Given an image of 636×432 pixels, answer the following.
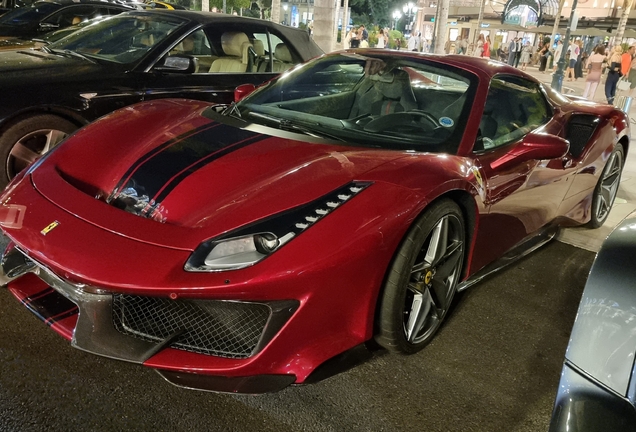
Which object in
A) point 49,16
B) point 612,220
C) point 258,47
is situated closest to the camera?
point 612,220

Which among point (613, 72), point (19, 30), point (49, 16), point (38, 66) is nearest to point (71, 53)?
point (38, 66)

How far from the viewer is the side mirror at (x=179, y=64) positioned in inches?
153

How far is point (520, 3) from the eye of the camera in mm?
27078

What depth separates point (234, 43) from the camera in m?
4.71

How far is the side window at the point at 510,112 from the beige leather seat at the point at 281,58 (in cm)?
242

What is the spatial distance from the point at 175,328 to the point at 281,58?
12.3 ft

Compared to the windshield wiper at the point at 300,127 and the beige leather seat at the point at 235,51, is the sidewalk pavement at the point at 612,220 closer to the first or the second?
the windshield wiper at the point at 300,127

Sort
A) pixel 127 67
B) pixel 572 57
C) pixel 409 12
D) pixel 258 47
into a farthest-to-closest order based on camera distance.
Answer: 1. pixel 409 12
2. pixel 572 57
3. pixel 258 47
4. pixel 127 67

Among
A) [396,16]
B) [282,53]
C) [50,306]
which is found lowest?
[50,306]

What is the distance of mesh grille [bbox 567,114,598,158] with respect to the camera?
11.4 ft

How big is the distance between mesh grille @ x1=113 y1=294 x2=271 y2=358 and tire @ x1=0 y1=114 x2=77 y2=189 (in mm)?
1911

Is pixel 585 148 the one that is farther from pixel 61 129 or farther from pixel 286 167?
pixel 61 129

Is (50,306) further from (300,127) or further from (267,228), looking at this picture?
(300,127)

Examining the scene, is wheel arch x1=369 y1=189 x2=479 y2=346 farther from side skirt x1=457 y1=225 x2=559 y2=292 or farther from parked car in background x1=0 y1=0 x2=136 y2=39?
parked car in background x1=0 y1=0 x2=136 y2=39
